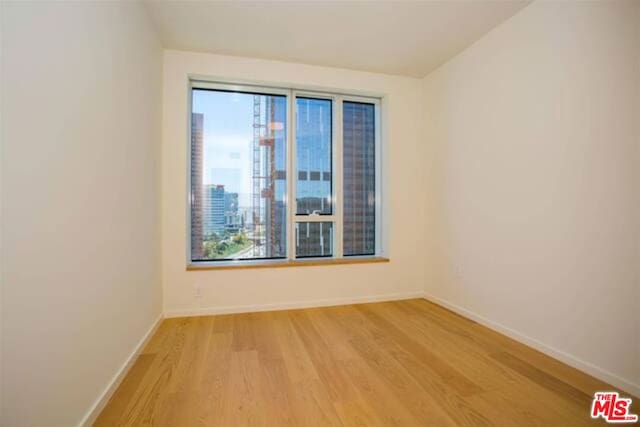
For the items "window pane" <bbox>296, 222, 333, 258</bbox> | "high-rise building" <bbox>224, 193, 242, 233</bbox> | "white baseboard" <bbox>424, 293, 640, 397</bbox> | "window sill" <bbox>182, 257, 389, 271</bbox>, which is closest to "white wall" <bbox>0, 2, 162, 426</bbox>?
"window sill" <bbox>182, 257, 389, 271</bbox>

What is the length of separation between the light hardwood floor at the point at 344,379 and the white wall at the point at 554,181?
1.06 feet

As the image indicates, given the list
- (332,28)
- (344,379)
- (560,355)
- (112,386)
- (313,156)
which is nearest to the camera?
(112,386)

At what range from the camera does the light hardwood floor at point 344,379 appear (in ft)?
4.79

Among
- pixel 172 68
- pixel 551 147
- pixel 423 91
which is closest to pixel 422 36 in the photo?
pixel 423 91

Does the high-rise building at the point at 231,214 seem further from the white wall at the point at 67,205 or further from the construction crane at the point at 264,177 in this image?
the white wall at the point at 67,205

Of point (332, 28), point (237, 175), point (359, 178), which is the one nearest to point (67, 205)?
point (237, 175)

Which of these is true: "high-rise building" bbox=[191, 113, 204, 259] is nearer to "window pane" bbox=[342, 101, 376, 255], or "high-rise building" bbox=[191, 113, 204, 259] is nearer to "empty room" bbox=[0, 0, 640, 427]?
"empty room" bbox=[0, 0, 640, 427]

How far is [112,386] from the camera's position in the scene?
1633mm

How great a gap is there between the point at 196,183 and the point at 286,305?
67.7 inches

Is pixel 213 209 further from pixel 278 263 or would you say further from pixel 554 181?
pixel 554 181

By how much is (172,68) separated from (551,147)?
3.51 m

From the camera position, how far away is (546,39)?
2092 mm

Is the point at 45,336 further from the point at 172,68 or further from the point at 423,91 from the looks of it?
the point at 423,91

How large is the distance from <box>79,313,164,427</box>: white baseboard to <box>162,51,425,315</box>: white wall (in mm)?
703
